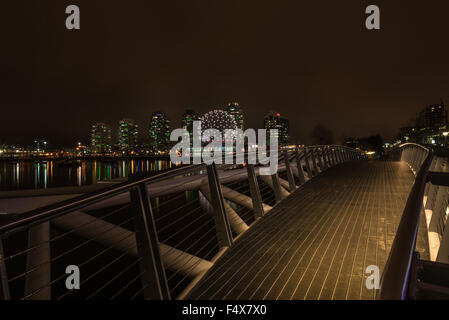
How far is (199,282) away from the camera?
96.0 inches

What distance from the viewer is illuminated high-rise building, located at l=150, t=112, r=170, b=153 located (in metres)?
124

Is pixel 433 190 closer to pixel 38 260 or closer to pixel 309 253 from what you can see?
pixel 309 253

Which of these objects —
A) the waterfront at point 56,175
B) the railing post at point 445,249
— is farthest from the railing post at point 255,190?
the waterfront at point 56,175

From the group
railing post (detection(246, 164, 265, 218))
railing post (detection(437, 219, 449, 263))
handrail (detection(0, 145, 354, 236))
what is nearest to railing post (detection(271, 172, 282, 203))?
railing post (detection(246, 164, 265, 218))

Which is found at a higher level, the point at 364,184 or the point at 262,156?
the point at 262,156

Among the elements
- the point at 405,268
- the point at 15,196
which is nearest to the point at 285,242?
the point at 405,268

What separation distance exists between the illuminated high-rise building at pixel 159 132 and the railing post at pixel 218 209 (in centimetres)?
11757

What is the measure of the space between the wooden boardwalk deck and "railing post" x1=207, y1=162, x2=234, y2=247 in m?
0.15

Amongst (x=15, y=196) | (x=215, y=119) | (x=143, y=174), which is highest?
(x=215, y=119)

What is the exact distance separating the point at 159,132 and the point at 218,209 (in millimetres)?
142453

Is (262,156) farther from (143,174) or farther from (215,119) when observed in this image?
(215,119)
